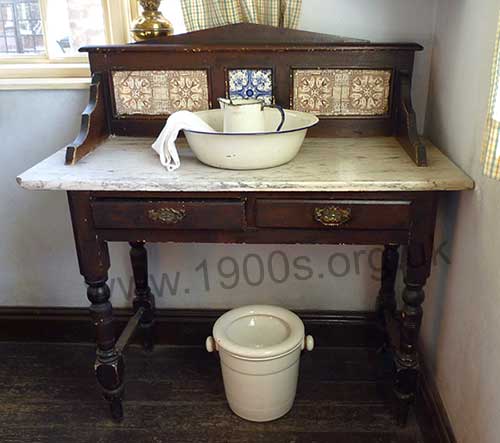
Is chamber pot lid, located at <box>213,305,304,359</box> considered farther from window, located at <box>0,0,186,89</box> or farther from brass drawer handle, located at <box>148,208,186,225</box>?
window, located at <box>0,0,186,89</box>

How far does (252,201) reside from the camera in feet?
4.09

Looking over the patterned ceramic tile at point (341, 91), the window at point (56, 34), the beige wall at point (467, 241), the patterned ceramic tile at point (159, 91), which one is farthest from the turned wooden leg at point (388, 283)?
the window at point (56, 34)

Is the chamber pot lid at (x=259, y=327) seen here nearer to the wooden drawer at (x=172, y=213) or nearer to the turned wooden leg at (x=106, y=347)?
the turned wooden leg at (x=106, y=347)

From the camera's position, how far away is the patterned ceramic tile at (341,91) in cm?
151

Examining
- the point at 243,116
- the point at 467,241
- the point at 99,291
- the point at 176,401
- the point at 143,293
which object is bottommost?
the point at 176,401

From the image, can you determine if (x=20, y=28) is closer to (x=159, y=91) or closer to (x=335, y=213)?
(x=159, y=91)

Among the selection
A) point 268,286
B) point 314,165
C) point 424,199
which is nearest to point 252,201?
point 314,165

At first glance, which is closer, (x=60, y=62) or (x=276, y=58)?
(x=276, y=58)

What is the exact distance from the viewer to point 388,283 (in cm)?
178

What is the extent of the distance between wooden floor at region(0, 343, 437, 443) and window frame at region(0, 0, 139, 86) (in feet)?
3.14

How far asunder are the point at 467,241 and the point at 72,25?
1.39m

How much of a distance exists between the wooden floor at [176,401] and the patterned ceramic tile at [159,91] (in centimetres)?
88

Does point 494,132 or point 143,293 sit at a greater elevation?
point 494,132

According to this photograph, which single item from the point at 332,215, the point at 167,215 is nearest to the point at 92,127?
the point at 167,215
